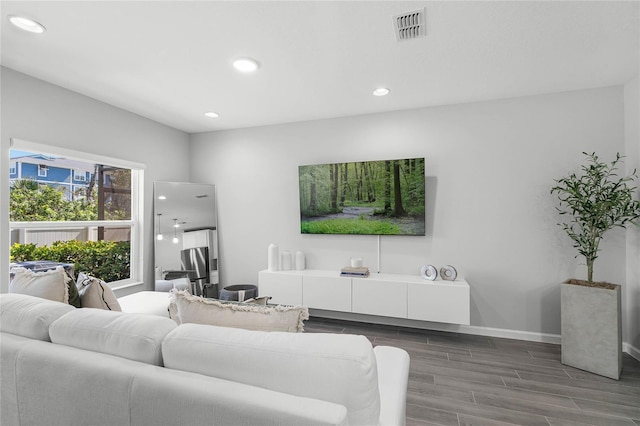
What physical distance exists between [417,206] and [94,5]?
3019mm

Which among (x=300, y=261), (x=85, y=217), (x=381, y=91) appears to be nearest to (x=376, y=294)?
(x=300, y=261)

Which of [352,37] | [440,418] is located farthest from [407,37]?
[440,418]

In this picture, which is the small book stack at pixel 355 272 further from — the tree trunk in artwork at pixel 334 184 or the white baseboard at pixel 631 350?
the white baseboard at pixel 631 350

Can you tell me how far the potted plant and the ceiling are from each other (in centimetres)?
100

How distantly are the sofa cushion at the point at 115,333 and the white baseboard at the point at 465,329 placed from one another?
2770 millimetres

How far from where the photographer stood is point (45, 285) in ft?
5.82

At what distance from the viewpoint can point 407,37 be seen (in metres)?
2.06

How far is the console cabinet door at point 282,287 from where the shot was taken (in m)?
3.56

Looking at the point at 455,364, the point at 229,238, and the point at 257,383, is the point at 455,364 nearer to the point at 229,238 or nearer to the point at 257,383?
the point at 257,383

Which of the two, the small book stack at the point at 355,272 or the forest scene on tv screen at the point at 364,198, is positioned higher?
the forest scene on tv screen at the point at 364,198

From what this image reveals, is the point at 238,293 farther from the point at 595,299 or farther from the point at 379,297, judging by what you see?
the point at 595,299

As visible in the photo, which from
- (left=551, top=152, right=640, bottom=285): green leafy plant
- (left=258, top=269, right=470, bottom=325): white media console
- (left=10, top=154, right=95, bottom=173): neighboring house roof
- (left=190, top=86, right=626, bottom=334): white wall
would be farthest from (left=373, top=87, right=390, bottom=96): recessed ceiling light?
(left=10, top=154, right=95, bottom=173): neighboring house roof

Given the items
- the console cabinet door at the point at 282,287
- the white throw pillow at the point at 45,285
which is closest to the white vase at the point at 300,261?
the console cabinet door at the point at 282,287

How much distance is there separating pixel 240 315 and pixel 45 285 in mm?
1279
